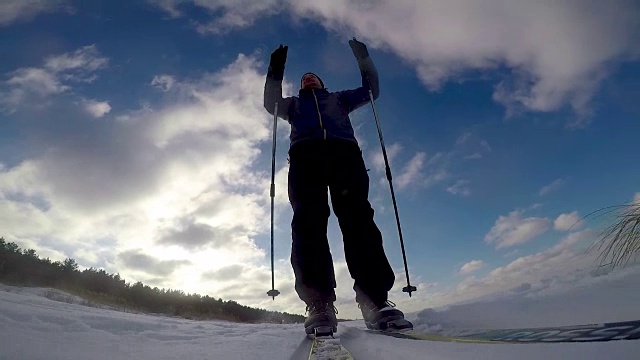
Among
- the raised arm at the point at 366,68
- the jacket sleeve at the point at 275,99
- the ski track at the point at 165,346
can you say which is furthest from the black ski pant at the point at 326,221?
the raised arm at the point at 366,68

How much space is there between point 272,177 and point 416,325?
2.20 meters

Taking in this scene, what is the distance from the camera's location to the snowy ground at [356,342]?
3.07ft

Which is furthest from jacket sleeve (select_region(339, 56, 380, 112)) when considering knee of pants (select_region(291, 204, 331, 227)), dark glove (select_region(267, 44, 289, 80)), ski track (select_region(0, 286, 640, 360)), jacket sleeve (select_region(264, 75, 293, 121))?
ski track (select_region(0, 286, 640, 360))

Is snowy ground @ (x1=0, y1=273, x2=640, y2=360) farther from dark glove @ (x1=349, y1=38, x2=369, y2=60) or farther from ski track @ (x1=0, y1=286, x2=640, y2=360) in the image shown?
dark glove @ (x1=349, y1=38, x2=369, y2=60)

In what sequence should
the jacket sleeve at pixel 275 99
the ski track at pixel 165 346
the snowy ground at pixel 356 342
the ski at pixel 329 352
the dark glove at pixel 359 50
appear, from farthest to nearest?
the dark glove at pixel 359 50
the jacket sleeve at pixel 275 99
the ski at pixel 329 352
the snowy ground at pixel 356 342
the ski track at pixel 165 346

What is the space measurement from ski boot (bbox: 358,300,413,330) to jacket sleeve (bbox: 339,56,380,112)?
2.16 meters

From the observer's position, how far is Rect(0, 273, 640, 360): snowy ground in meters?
0.94

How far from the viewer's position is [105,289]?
1605 cm

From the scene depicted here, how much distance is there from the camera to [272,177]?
13.8 ft

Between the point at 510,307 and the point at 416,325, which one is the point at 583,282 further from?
the point at 416,325

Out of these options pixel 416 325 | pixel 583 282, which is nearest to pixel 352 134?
pixel 416 325

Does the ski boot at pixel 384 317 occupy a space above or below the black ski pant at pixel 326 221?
below

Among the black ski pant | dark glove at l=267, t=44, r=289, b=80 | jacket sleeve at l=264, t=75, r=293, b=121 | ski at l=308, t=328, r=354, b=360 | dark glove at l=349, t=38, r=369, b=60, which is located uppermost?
dark glove at l=349, t=38, r=369, b=60

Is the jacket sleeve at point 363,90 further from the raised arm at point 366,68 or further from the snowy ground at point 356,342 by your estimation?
the snowy ground at point 356,342
